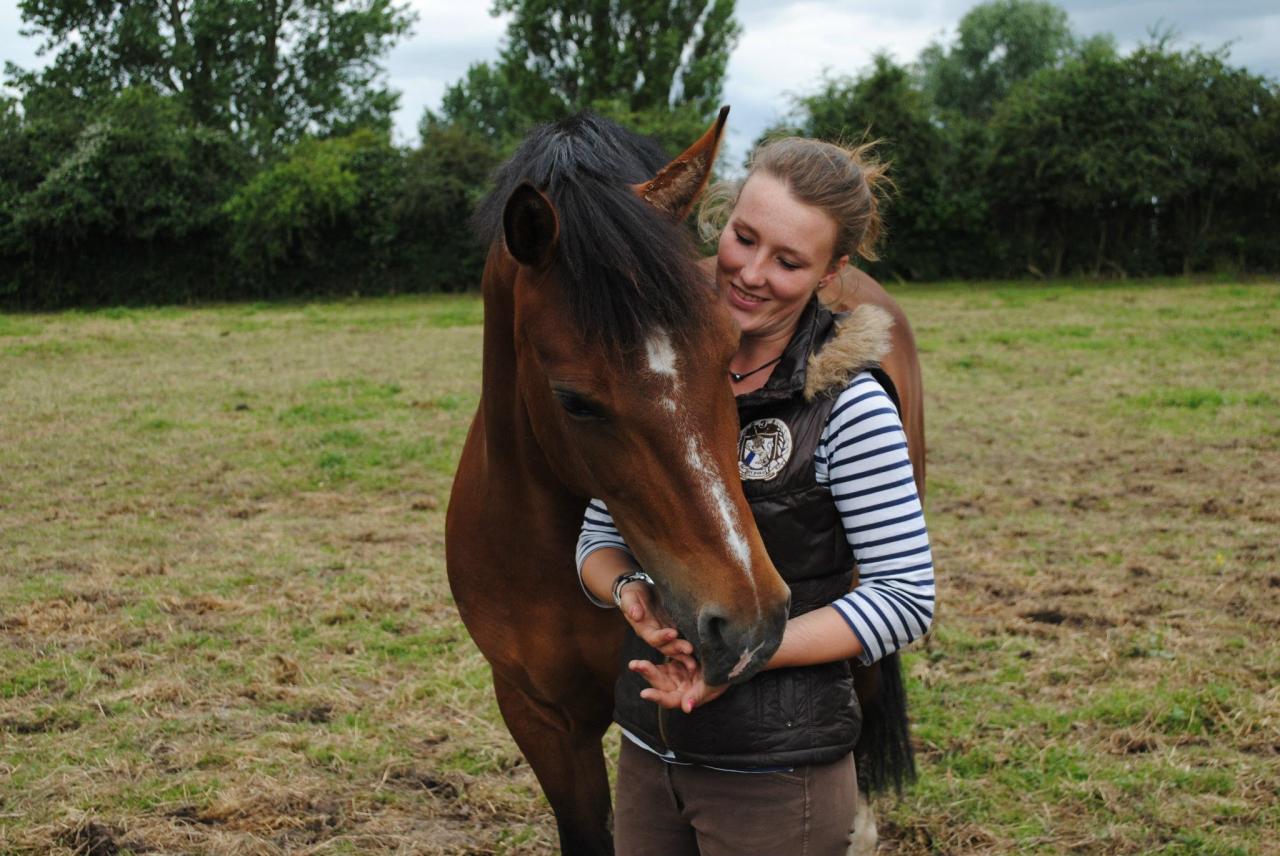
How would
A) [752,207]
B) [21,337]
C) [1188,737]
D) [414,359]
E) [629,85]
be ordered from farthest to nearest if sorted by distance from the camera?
[629,85]
[21,337]
[414,359]
[1188,737]
[752,207]

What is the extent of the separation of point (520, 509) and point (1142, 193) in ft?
60.9

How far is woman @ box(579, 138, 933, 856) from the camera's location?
4.90 feet

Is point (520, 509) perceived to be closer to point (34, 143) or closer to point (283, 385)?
point (283, 385)

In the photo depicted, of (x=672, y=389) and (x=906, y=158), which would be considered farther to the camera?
(x=906, y=158)

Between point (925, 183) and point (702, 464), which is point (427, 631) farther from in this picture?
point (925, 183)

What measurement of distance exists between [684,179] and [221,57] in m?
33.9

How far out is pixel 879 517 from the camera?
1526 mm

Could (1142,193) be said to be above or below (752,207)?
above

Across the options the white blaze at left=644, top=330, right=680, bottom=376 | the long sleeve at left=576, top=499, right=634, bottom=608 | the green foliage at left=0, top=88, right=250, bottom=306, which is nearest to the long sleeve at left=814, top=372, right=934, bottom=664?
the white blaze at left=644, top=330, right=680, bottom=376

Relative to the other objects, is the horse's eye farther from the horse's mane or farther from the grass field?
the grass field

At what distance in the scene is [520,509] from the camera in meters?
2.13

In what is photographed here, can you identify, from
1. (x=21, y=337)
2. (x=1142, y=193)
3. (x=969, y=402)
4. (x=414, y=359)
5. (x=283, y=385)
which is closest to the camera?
(x=969, y=402)

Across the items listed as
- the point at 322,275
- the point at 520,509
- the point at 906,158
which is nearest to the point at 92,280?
the point at 322,275

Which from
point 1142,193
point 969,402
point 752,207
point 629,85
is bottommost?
point 969,402
